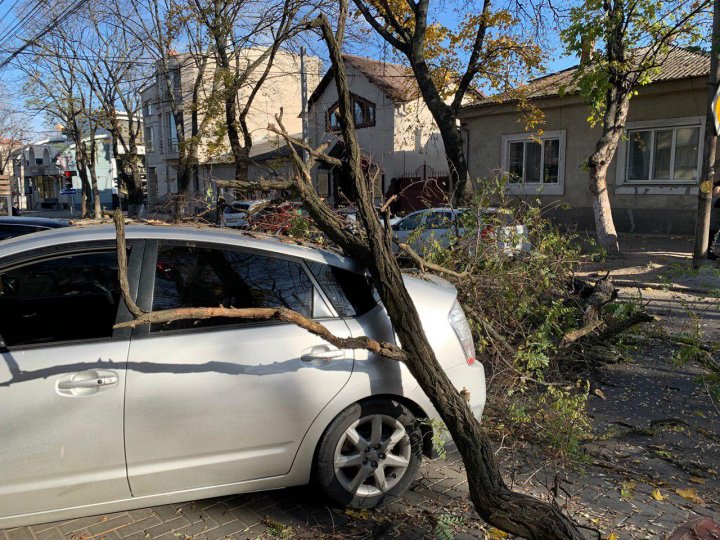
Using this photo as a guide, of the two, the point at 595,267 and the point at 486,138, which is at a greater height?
the point at 486,138

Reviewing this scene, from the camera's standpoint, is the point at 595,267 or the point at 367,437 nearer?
the point at 367,437

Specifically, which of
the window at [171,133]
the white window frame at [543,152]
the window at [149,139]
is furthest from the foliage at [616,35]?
the window at [149,139]

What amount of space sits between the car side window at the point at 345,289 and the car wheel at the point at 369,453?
52cm

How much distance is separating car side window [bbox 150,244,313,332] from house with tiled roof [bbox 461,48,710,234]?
40.9ft

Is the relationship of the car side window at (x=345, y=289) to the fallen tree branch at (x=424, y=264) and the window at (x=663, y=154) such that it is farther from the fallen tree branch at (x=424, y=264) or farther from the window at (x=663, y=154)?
the window at (x=663, y=154)

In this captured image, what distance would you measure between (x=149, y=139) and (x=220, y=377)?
50.2 m

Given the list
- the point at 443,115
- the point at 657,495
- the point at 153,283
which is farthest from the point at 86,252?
the point at 443,115

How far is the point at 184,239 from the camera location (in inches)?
123

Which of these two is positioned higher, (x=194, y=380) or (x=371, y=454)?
(x=194, y=380)

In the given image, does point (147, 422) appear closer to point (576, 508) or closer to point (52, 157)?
point (576, 508)

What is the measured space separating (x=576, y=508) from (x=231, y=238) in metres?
2.49

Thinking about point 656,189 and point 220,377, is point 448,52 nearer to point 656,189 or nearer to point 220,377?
point 656,189

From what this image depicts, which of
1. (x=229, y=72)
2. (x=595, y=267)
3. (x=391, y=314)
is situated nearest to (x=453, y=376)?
(x=391, y=314)

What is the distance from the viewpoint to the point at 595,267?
40.2ft
